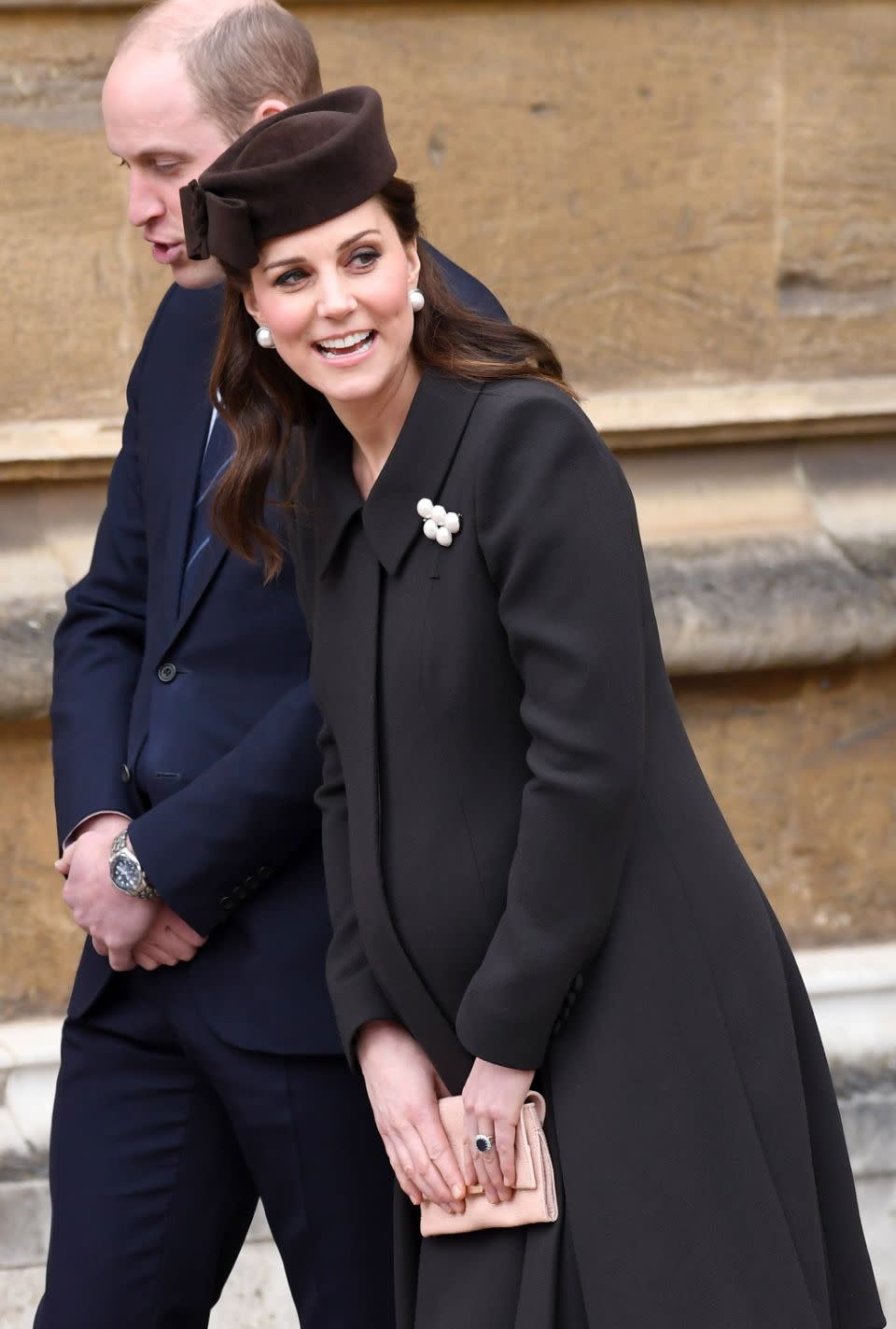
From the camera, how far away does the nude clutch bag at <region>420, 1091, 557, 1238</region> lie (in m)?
1.75

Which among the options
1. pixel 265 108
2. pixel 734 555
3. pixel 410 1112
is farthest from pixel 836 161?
pixel 410 1112

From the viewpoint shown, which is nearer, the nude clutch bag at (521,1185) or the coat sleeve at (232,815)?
the nude clutch bag at (521,1185)

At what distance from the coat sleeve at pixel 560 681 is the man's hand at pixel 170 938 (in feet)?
1.70

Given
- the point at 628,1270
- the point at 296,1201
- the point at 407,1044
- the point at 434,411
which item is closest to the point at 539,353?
the point at 434,411

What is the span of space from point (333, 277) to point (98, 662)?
748 millimetres

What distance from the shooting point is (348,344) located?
5.74 ft

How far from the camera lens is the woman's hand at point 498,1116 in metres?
1.75

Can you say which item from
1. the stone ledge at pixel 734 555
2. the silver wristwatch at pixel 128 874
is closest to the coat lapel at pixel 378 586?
the silver wristwatch at pixel 128 874

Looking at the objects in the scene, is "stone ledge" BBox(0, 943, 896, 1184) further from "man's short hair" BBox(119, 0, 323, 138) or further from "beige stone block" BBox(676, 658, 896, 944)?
"man's short hair" BBox(119, 0, 323, 138)

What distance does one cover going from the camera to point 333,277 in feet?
5.69

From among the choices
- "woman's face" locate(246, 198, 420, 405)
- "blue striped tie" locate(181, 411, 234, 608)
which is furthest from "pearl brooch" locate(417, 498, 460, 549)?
"blue striped tie" locate(181, 411, 234, 608)

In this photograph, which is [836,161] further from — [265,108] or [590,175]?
[265,108]

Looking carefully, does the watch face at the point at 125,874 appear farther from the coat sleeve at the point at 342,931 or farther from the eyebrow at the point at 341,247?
the eyebrow at the point at 341,247

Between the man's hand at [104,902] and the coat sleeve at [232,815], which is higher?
the coat sleeve at [232,815]
